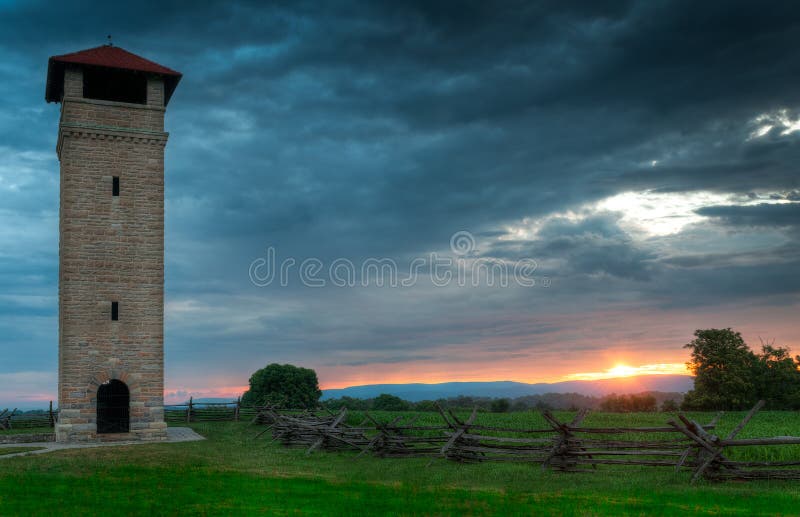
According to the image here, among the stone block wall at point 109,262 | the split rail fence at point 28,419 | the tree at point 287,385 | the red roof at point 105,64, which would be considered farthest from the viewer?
the tree at point 287,385

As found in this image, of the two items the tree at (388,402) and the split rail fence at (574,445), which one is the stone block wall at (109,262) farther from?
the tree at (388,402)

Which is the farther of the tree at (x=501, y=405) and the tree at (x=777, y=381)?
the tree at (x=501, y=405)

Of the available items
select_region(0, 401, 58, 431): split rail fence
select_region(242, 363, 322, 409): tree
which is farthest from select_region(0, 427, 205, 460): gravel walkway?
select_region(242, 363, 322, 409): tree

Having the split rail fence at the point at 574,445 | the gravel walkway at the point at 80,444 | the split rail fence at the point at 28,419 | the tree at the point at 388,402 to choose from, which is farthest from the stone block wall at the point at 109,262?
the tree at the point at 388,402

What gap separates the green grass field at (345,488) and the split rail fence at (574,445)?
0.37 meters

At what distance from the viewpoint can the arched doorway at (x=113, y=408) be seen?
2766 cm

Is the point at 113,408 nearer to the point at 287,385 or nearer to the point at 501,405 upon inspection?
the point at 287,385

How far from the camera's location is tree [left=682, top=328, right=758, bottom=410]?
44.1 meters

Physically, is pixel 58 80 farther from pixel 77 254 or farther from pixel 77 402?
pixel 77 402

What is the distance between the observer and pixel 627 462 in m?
16.7

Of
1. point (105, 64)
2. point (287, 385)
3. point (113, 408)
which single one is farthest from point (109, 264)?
point (287, 385)

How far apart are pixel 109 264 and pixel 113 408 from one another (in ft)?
19.7

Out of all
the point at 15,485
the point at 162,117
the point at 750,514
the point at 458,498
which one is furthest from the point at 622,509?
the point at 162,117

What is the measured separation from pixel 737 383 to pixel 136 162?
3851cm
